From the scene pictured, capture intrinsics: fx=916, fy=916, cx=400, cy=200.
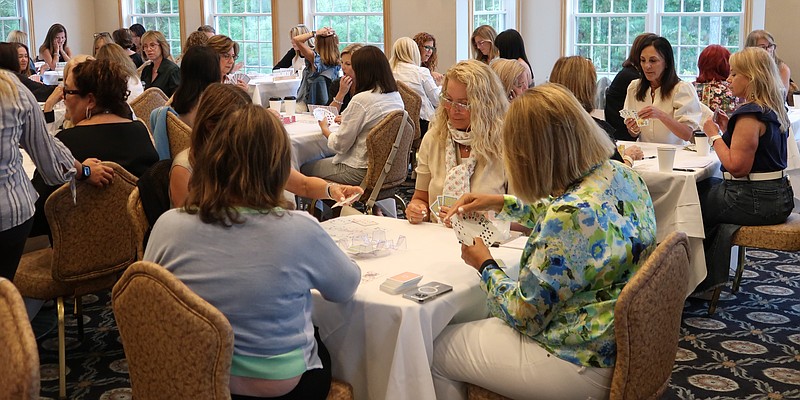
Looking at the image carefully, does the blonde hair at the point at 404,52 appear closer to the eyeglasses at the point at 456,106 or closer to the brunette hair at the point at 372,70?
the brunette hair at the point at 372,70

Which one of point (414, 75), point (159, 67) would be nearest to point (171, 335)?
point (414, 75)

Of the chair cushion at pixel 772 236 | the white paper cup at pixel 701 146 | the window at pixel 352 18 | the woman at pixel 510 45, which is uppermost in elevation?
the window at pixel 352 18

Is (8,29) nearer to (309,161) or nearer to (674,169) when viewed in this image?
(309,161)

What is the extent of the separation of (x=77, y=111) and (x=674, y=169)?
110 inches

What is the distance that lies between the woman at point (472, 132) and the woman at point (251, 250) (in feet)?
4.29

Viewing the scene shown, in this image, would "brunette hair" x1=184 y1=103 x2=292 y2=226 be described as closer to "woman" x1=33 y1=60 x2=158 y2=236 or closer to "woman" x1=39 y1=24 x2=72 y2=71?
"woman" x1=33 y1=60 x2=158 y2=236

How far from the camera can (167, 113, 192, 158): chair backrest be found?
4.36 m

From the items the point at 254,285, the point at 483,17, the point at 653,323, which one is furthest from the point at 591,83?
the point at 483,17

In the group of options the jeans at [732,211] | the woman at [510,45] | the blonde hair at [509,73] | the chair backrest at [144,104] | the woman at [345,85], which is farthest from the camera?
the woman at [510,45]

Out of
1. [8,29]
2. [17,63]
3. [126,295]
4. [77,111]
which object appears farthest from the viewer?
[8,29]

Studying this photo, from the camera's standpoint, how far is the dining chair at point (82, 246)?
3510 mm

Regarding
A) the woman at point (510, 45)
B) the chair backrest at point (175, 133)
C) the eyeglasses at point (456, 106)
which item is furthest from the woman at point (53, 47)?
the eyeglasses at point (456, 106)

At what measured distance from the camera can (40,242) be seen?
13.8 ft

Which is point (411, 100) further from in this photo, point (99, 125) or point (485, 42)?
point (99, 125)
